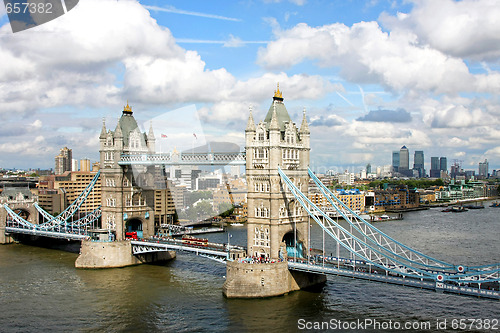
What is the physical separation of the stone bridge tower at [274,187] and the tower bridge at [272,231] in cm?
12

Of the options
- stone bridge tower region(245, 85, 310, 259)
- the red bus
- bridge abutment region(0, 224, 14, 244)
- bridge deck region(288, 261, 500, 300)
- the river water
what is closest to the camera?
bridge deck region(288, 261, 500, 300)

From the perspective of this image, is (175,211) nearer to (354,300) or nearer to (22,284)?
(22,284)

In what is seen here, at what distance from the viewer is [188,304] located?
5278 cm

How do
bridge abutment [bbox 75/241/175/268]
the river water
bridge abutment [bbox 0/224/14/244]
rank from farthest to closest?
1. bridge abutment [bbox 0/224/14/244]
2. bridge abutment [bbox 75/241/175/268]
3. the river water

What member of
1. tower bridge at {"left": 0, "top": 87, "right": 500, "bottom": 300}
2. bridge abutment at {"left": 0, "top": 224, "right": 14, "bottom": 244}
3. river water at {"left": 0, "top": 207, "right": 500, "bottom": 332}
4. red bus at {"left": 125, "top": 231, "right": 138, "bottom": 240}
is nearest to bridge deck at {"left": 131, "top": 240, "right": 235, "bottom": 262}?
tower bridge at {"left": 0, "top": 87, "right": 500, "bottom": 300}

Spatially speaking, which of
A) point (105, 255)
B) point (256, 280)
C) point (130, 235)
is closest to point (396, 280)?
point (256, 280)

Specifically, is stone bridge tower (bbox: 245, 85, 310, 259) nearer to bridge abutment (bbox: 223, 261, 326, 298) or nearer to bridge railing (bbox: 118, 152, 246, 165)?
bridge railing (bbox: 118, 152, 246, 165)

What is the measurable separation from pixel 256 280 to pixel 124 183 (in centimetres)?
3377

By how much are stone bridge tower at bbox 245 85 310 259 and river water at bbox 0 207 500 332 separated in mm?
6533

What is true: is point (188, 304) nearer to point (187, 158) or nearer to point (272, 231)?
point (272, 231)

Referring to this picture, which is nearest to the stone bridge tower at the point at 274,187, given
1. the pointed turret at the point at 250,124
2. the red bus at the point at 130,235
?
the pointed turret at the point at 250,124

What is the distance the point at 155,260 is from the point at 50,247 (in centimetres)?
2832

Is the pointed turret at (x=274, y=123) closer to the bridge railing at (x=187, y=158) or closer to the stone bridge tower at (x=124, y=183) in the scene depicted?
the bridge railing at (x=187, y=158)

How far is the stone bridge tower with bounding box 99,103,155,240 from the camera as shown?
77.1m
